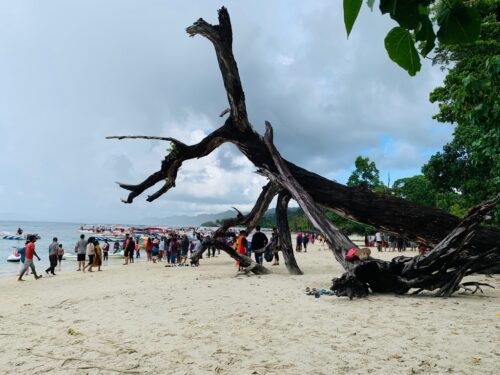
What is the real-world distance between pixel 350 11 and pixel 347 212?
313 inches

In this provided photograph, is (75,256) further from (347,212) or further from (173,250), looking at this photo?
(347,212)

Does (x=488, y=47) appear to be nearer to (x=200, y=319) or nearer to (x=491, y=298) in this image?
(x=491, y=298)

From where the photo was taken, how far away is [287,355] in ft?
12.6

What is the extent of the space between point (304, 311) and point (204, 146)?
5.99 metres

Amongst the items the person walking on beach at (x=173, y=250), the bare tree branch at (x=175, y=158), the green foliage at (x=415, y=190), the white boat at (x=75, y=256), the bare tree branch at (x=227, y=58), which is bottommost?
the white boat at (x=75, y=256)

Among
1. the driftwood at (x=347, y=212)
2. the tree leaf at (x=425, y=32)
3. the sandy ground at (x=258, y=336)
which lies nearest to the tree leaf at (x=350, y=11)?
the tree leaf at (x=425, y=32)

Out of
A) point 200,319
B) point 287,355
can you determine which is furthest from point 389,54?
point 200,319

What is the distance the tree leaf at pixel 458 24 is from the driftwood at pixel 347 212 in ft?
18.6

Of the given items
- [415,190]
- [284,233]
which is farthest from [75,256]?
[415,190]

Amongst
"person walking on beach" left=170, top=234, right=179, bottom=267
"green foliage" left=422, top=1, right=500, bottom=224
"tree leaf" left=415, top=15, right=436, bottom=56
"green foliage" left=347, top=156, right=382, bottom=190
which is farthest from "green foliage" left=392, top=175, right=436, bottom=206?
"tree leaf" left=415, top=15, right=436, bottom=56

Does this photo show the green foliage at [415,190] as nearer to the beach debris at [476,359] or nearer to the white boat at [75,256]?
the white boat at [75,256]

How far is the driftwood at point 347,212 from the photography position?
22.0ft

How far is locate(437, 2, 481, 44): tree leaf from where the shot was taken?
49.4 inches

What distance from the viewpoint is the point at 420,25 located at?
133cm
